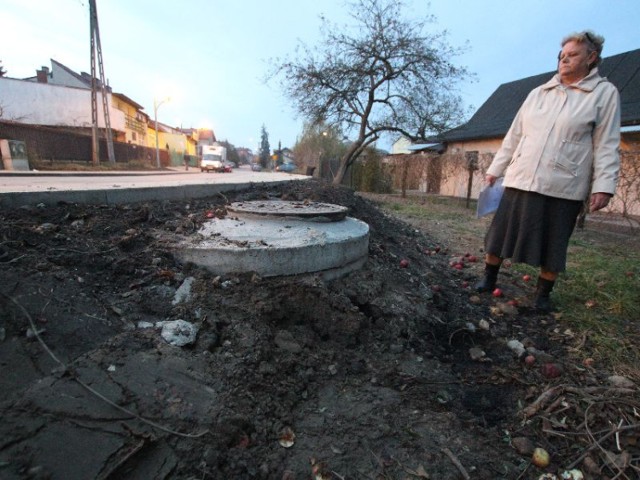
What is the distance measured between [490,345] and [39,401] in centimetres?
245

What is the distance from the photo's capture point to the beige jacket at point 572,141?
2477 millimetres

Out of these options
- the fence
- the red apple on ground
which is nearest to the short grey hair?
the red apple on ground

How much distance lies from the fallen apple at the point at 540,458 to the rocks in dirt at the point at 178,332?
5.31 ft

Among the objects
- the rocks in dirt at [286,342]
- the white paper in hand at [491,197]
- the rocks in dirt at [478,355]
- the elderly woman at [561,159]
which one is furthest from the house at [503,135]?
the rocks in dirt at [286,342]

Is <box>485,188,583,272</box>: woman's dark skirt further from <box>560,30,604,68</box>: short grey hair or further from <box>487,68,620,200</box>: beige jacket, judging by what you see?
<box>560,30,604,68</box>: short grey hair

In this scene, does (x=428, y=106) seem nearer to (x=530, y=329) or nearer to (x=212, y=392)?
(x=530, y=329)

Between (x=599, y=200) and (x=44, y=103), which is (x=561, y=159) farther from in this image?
(x=44, y=103)

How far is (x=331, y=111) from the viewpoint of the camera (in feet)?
52.1

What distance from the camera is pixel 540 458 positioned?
1.54 metres

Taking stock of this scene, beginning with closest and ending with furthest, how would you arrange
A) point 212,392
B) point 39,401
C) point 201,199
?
point 39,401 → point 212,392 → point 201,199

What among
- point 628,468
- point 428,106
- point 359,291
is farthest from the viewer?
point 428,106

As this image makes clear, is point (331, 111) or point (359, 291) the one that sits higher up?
point (331, 111)

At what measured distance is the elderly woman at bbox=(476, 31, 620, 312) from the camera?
2.50 meters

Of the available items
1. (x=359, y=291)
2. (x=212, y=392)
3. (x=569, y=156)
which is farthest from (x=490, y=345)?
(x=212, y=392)
